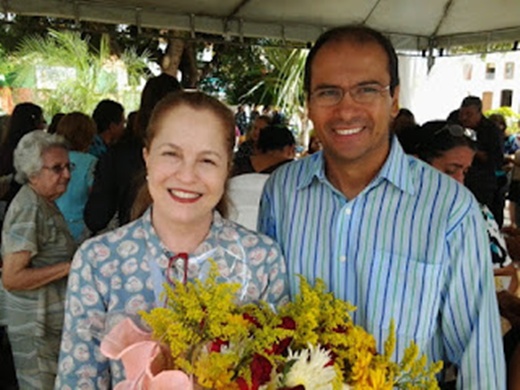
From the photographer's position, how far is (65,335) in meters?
1.39

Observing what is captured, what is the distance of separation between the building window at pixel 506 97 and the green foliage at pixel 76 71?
29.3m

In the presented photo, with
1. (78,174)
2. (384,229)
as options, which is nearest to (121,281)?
(384,229)

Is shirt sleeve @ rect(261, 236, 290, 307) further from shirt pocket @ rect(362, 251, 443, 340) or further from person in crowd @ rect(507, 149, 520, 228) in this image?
person in crowd @ rect(507, 149, 520, 228)

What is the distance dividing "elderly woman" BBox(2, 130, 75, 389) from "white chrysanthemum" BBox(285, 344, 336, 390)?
1.83 m

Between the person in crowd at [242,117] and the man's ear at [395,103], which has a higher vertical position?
the person in crowd at [242,117]

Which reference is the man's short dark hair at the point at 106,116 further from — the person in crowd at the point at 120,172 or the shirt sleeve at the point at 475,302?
the shirt sleeve at the point at 475,302

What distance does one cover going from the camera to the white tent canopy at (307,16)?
4614mm

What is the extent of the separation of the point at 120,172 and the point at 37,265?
24.7 inches

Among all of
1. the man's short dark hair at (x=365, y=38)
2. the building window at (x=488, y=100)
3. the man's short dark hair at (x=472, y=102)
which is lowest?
the man's short dark hair at (x=365, y=38)

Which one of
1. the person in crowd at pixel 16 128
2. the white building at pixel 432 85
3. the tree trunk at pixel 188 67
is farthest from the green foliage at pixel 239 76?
the person in crowd at pixel 16 128

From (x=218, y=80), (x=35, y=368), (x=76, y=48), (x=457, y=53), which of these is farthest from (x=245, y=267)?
(x=218, y=80)

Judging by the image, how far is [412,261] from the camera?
4.79 feet

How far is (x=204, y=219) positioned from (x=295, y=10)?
4332 millimetres

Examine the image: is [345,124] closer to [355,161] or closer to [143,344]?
[355,161]
